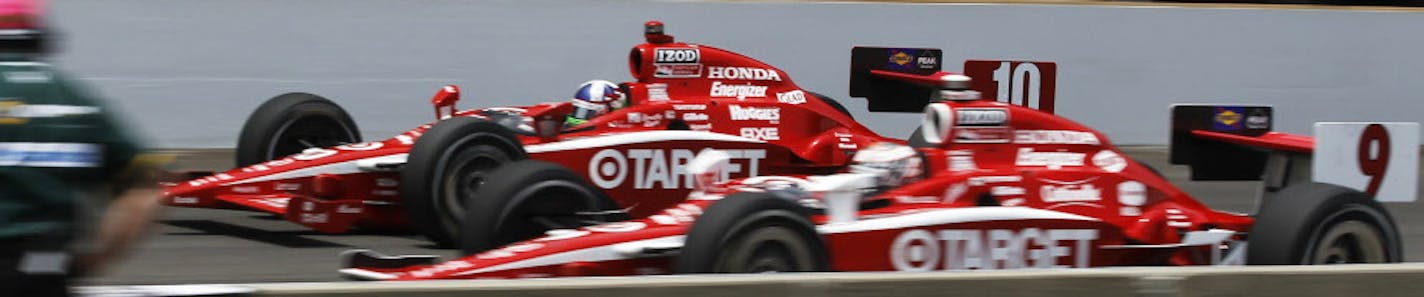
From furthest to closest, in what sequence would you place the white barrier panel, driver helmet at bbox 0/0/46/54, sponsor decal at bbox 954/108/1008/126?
sponsor decal at bbox 954/108/1008/126, the white barrier panel, driver helmet at bbox 0/0/46/54

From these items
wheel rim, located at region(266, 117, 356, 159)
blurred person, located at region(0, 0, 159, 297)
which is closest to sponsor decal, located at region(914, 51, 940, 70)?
wheel rim, located at region(266, 117, 356, 159)

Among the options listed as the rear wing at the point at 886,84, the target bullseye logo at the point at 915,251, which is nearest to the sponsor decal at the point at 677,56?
the rear wing at the point at 886,84

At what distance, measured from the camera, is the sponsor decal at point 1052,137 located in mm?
7344

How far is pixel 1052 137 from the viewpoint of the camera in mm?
7379

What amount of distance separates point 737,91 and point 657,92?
489 millimetres

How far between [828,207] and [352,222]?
287cm

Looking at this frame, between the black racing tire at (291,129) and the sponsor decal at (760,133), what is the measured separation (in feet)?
6.24

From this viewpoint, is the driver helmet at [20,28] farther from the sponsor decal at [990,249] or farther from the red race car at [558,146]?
the red race car at [558,146]

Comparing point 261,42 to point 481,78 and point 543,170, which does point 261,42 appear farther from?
point 543,170

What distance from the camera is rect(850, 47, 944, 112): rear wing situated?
925 centimetres

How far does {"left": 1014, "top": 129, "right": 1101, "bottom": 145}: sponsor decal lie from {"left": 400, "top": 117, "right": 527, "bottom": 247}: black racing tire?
7.36 ft

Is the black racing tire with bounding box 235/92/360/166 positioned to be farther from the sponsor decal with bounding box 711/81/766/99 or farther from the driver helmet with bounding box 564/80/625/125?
the sponsor decal with bounding box 711/81/766/99

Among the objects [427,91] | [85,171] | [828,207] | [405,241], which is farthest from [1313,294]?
[427,91]

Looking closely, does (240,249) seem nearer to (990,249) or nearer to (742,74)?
(742,74)
